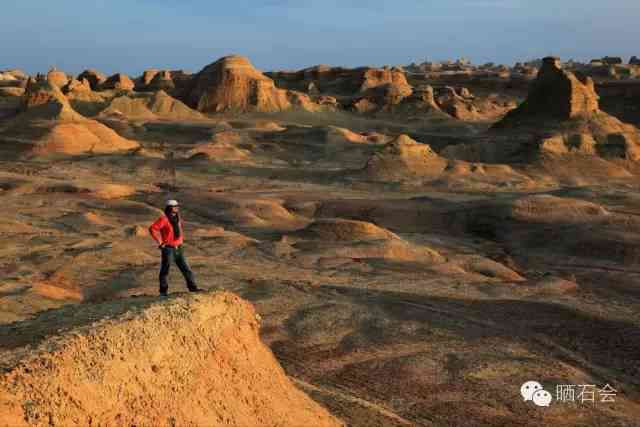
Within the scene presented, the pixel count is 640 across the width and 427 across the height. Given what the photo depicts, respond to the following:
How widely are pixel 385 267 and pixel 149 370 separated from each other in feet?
25.6

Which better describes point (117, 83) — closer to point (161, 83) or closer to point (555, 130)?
point (161, 83)

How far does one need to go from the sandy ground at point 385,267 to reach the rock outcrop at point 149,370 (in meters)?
0.58

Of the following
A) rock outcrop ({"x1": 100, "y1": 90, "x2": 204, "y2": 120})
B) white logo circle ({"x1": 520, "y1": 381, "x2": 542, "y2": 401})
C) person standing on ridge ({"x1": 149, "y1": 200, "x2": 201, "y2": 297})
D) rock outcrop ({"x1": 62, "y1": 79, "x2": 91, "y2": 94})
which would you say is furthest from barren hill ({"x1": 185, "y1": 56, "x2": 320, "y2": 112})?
white logo circle ({"x1": 520, "y1": 381, "x2": 542, "y2": 401})

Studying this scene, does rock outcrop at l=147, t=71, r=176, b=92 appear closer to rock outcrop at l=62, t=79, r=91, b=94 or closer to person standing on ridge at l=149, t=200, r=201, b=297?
rock outcrop at l=62, t=79, r=91, b=94

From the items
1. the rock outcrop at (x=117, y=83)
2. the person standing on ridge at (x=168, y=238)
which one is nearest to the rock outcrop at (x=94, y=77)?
the rock outcrop at (x=117, y=83)

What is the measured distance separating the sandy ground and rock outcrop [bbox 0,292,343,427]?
0.58 meters

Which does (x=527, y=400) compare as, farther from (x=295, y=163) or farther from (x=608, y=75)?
(x=608, y=75)

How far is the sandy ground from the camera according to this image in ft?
22.9

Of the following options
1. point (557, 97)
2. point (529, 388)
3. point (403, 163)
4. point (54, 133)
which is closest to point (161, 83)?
point (54, 133)

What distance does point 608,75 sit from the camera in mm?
50250

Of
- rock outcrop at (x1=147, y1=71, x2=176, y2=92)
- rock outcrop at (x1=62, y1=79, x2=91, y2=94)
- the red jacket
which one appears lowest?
the red jacket

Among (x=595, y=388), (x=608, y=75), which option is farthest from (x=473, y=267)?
(x=608, y=75)

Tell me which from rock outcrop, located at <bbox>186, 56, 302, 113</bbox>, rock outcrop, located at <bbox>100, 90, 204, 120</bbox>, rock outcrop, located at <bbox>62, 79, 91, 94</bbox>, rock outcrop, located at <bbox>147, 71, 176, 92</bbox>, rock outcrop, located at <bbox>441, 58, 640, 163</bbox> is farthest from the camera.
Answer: rock outcrop, located at <bbox>147, 71, 176, 92</bbox>

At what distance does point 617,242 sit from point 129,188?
12384 millimetres
